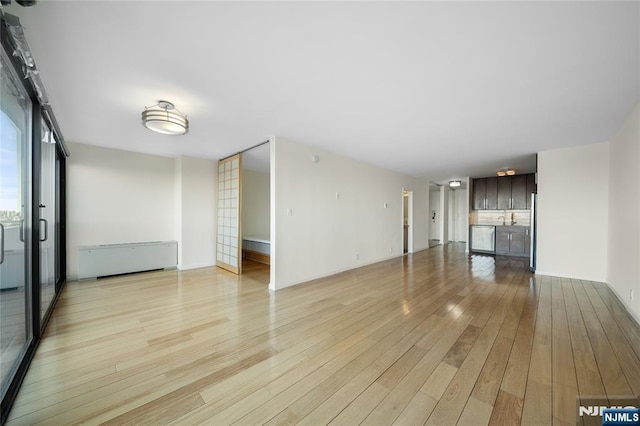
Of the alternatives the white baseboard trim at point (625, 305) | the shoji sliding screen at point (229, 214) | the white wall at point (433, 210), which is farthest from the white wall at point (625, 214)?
the white wall at point (433, 210)

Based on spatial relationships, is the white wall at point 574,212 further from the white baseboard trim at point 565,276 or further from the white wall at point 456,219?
the white wall at point 456,219

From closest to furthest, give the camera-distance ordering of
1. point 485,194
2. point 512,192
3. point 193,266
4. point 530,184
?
point 193,266, point 530,184, point 512,192, point 485,194

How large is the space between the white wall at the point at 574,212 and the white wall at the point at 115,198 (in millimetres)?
7875

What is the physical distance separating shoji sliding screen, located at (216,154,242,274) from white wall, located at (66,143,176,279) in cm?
108

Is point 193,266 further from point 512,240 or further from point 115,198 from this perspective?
point 512,240

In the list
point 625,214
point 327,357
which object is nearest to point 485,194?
point 625,214

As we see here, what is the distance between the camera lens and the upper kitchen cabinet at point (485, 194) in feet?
24.3

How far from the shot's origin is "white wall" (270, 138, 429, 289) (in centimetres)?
394

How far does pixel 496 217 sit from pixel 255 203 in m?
7.61

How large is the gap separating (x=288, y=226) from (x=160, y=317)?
6.82 ft

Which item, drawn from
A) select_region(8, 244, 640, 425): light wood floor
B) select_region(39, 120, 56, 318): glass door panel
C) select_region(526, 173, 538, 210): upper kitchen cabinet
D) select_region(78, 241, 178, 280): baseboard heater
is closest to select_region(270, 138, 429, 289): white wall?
select_region(8, 244, 640, 425): light wood floor

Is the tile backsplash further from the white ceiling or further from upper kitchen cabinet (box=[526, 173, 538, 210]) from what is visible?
the white ceiling

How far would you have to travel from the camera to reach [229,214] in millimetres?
5211

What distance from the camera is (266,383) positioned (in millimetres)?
1707
